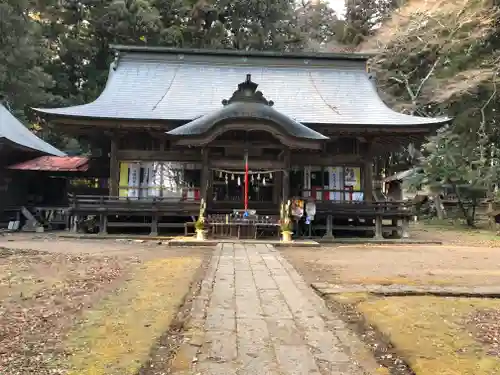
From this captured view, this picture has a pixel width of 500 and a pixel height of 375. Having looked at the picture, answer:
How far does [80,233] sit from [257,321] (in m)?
12.7

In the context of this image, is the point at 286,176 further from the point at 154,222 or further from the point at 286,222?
the point at 154,222

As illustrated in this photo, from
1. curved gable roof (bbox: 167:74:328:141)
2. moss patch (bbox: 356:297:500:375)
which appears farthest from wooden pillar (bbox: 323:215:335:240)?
moss patch (bbox: 356:297:500:375)

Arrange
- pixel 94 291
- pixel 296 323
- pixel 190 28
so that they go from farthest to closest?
1. pixel 190 28
2. pixel 94 291
3. pixel 296 323

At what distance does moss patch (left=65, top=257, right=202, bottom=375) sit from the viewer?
3.41 meters

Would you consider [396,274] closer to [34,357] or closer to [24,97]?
[34,357]

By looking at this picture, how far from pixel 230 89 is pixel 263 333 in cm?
1572

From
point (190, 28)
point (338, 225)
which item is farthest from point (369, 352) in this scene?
point (190, 28)

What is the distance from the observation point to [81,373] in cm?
320

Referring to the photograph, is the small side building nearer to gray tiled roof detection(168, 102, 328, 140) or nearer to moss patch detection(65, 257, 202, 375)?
gray tiled roof detection(168, 102, 328, 140)

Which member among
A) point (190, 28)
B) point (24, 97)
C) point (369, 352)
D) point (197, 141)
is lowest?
point (369, 352)

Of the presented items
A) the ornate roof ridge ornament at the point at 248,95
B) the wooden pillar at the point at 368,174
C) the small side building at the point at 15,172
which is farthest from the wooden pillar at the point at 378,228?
the small side building at the point at 15,172

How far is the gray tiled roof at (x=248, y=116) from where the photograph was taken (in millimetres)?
13875

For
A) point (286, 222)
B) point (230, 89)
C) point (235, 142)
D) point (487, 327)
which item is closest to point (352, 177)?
point (286, 222)

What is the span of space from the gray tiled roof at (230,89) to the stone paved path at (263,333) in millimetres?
10970
